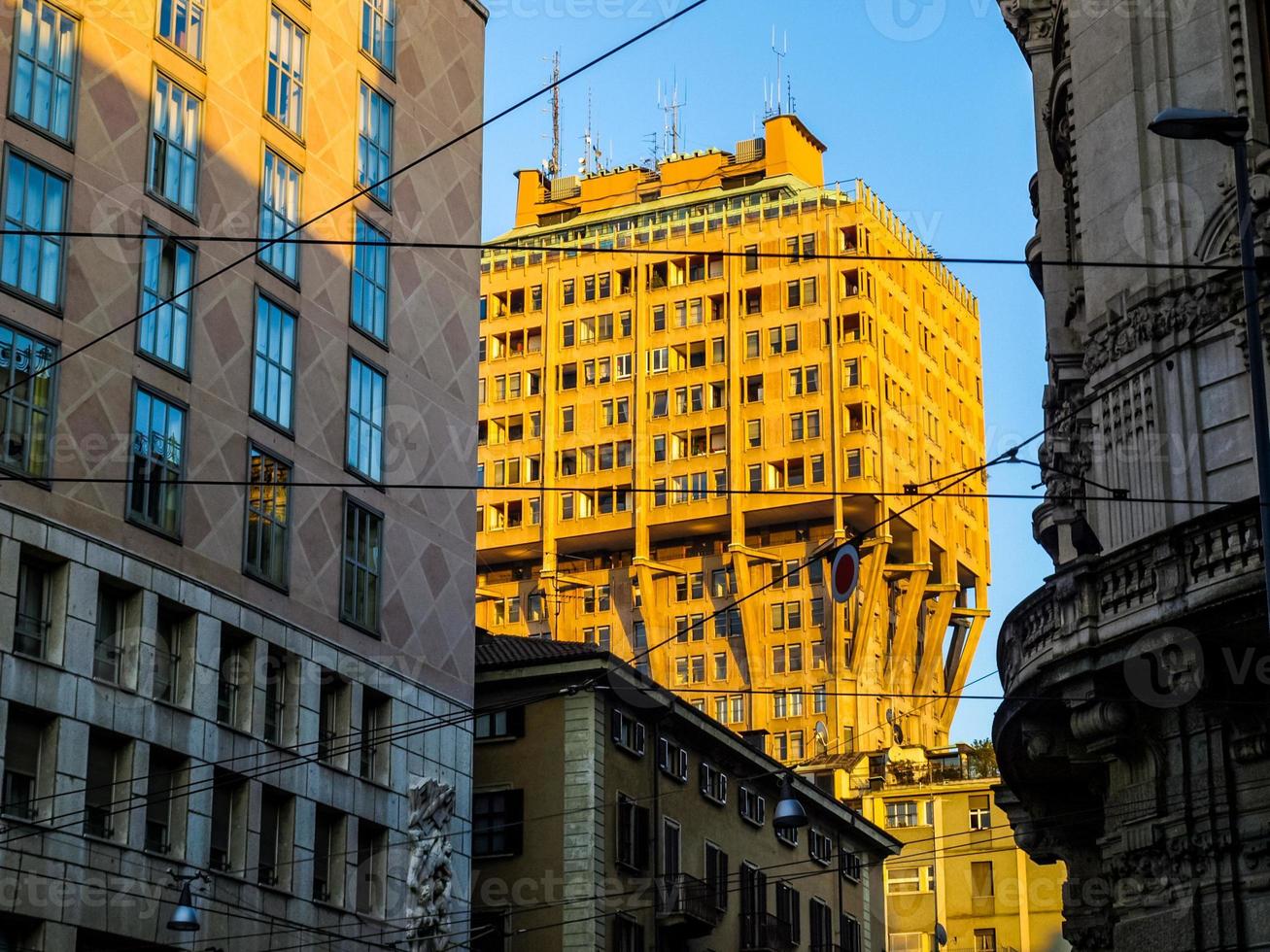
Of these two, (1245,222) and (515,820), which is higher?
(1245,222)

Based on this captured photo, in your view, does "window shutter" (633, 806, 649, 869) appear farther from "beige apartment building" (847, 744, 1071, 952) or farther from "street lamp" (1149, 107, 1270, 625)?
"beige apartment building" (847, 744, 1071, 952)

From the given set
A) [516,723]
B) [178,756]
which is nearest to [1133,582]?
[178,756]

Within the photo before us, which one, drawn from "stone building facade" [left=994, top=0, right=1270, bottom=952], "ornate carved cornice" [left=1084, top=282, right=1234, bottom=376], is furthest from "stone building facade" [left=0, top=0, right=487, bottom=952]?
"ornate carved cornice" [left=1084, top=282, right=1234, bottom=376]

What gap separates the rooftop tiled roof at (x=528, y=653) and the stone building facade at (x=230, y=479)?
508 centimetres

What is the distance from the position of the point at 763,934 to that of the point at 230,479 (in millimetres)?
28955

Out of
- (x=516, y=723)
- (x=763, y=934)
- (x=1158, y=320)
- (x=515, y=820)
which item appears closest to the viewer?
(x=1158, y=320)

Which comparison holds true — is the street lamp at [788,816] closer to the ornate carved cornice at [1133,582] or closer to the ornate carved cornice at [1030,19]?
the ornate carved cornice at [1133,582]

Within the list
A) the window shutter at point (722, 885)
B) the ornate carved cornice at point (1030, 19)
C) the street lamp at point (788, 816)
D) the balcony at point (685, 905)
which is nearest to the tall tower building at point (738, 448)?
the window shutter at point (722, 885)

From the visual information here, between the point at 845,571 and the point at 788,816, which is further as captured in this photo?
the point at 788,816

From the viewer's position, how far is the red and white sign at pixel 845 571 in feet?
104

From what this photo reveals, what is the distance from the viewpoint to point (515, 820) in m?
59.2

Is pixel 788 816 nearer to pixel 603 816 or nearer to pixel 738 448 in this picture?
pixel 603 816

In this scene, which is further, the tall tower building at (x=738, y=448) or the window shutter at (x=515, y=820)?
the tall tower building at (x=738, y=448)

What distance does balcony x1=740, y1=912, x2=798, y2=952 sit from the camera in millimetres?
68312
